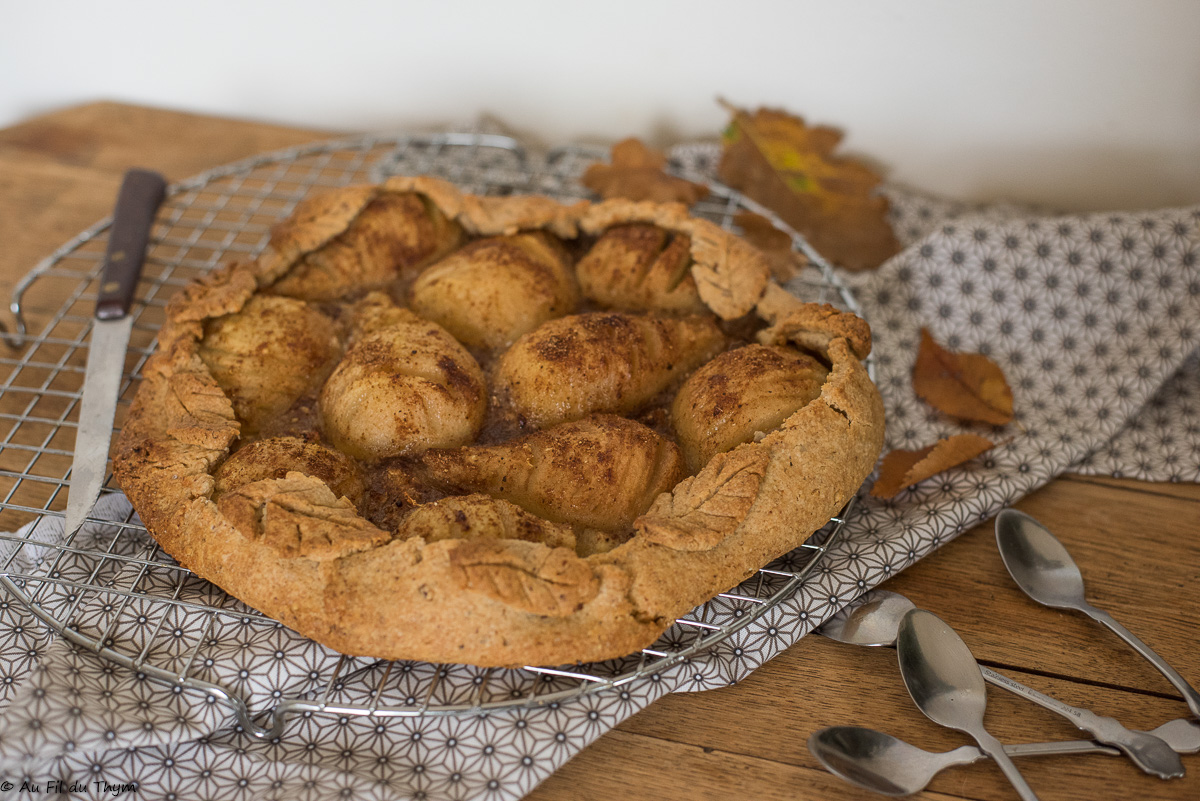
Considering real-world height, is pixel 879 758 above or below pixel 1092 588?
Answer: below

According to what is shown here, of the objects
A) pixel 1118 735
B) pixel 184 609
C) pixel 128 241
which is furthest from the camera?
pixel 128 241

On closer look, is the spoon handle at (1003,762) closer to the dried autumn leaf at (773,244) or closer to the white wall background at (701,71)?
the dried autumn leaf at (773,244)

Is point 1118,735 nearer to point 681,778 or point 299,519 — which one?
point 681,778

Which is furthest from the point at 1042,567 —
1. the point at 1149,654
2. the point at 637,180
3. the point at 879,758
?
the point at 637,180

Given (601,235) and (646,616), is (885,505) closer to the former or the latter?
(646,616)

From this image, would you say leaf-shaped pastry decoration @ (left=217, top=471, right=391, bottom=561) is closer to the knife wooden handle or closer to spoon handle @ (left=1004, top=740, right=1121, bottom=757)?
the knife wooden handle

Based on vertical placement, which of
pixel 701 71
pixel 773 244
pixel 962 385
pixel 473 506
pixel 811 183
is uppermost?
pixel 701 71

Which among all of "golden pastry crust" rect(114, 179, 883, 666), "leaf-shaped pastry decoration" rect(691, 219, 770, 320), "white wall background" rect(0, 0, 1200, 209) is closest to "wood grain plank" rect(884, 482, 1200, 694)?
"golden pastry crust" rect(114, 179, 883, 666)
